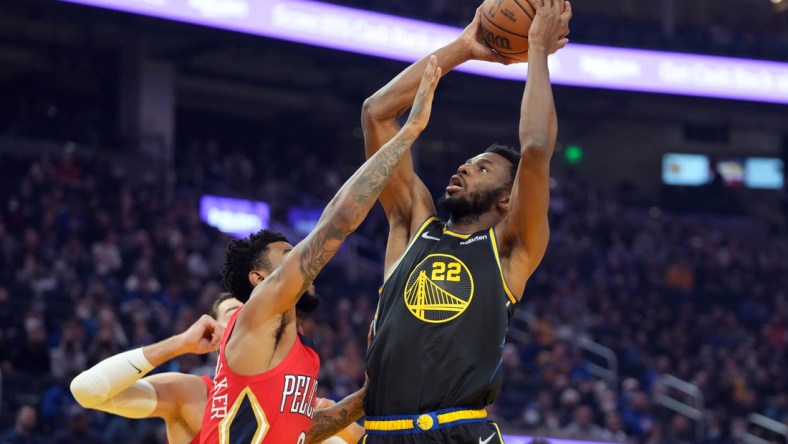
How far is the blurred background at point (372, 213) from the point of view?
12695 mm

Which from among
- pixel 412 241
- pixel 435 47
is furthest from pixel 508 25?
pixel 435 47

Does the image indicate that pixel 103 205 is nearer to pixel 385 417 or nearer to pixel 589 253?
pixel 589 253

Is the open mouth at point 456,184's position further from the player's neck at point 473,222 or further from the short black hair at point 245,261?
the short black hair at point 245,261

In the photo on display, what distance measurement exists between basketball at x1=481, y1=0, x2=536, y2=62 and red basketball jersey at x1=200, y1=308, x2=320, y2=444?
4.81 ft

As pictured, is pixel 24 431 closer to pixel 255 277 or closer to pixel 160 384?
pixel 160 384

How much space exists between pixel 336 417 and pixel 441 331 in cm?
80

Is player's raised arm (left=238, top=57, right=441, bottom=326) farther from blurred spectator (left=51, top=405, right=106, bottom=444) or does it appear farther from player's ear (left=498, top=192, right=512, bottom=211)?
blurred spectator (left=51, top=405, right=106, bottom=444)

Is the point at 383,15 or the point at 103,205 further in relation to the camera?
the point at 383,15

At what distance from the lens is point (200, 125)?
2261cm

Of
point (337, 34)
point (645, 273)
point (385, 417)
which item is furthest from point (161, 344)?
point (645, 273)

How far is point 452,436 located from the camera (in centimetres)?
384

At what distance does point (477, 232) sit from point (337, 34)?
558 inches

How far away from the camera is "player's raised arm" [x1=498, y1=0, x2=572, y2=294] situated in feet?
13.0

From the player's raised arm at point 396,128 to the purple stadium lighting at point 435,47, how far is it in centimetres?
1190
